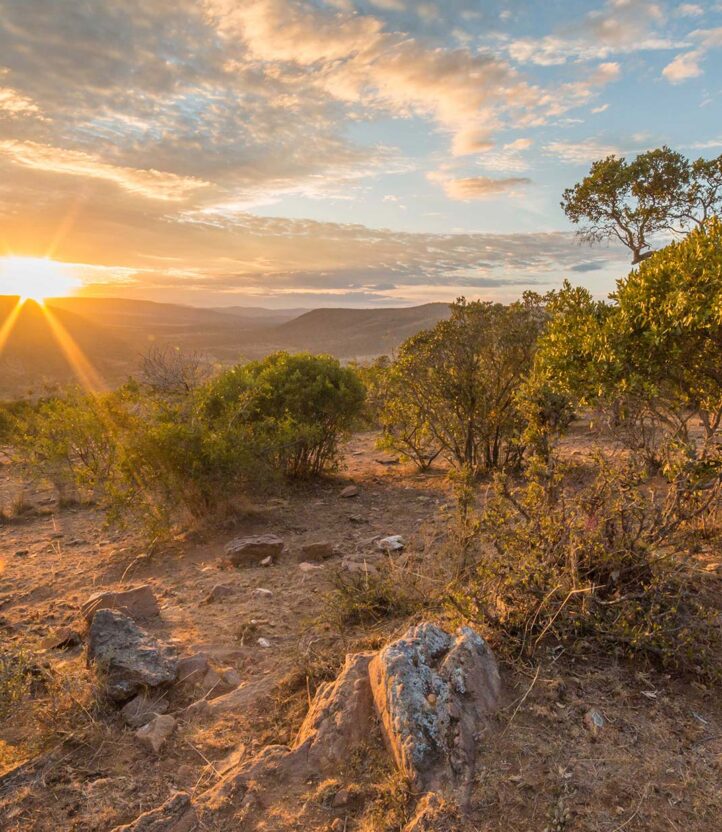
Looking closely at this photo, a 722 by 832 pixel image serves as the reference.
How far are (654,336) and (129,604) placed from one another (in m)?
5.26

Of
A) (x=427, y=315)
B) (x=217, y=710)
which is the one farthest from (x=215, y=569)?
(x=427, y=315)

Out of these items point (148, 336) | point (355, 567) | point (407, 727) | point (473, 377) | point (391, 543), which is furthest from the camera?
point (148, 336)

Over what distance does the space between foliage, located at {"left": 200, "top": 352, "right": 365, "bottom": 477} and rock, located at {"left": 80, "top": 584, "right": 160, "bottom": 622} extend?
3.89 metres

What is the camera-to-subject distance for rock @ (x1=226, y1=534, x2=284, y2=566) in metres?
6.78

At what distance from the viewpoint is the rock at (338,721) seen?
3.04m

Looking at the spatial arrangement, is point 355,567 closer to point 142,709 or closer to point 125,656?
point 125,656

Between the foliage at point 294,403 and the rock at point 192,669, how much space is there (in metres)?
4.97

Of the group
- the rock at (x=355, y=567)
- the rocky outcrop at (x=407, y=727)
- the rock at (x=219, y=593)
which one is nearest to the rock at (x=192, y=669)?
the rocky outcrop at (x=407, y=727)

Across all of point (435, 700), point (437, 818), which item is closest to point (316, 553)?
point (435, 700)

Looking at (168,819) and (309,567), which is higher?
(168,819)

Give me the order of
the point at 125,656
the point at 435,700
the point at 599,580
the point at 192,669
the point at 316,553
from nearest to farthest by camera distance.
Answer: the point at 435,700 → the point at 599,580 → the point at 125,656 → the point at 192,669 → the point at 316,553

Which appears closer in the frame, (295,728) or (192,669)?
(295,728)

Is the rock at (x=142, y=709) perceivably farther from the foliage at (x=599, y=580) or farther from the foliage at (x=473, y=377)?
the foliage at (x=473, y=377)

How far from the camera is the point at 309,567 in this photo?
642 centimetres
